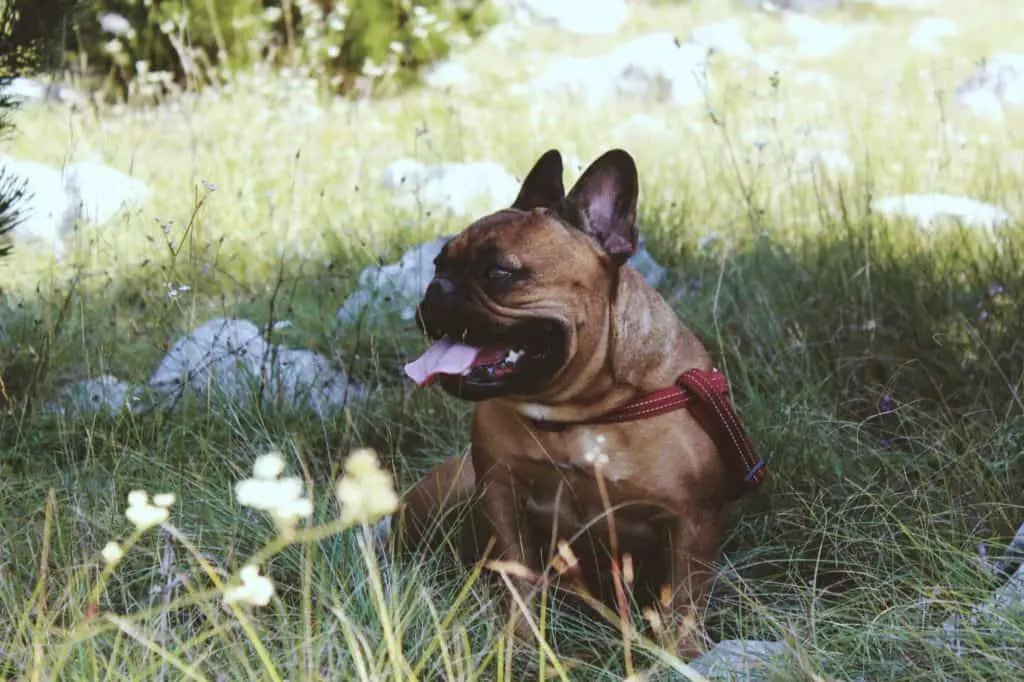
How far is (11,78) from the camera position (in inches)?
144

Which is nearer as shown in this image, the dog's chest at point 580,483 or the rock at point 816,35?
the dog's chest at point 580,483

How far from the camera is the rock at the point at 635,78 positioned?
9.48 m

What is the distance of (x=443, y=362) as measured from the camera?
114 inches

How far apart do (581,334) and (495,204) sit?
3112 millimetres

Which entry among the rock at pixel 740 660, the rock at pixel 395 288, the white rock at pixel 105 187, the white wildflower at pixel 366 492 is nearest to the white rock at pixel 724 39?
the white rock at pixel 105 187

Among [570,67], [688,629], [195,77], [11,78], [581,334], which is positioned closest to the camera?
[688,629]

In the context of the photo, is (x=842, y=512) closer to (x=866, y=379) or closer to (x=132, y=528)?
(x=866, y=379)

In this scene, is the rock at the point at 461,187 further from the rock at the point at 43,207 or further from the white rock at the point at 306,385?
the white rock at the point at 306,385

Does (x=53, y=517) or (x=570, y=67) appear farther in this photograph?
(x=570, y=67)

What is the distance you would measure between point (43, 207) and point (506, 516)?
374 cm

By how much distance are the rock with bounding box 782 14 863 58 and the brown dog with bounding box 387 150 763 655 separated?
8.93 meters

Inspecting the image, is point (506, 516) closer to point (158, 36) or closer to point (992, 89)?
point (158, 36)

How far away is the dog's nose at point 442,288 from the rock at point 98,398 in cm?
92

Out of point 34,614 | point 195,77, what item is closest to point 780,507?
point 34,614
